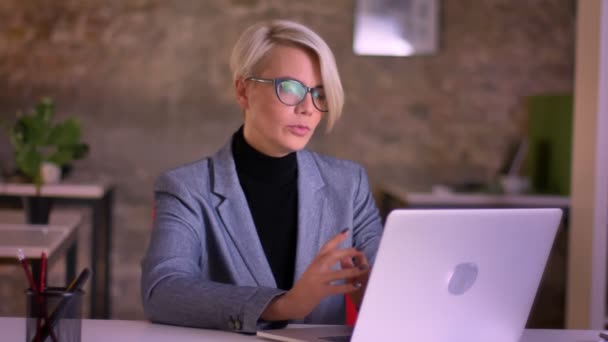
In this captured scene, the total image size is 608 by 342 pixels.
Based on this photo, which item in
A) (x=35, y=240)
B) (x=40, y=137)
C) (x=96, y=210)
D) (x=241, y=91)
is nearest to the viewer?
(x=241, y=91)

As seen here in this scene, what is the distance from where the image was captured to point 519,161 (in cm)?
568

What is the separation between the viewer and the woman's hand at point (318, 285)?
65.0 inches

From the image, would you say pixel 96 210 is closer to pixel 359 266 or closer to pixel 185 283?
pixel 185 283

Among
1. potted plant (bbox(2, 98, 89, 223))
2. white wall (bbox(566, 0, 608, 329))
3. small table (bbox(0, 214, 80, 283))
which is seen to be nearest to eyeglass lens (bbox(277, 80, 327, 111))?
small table (bbox(0, 214, 80, 283))

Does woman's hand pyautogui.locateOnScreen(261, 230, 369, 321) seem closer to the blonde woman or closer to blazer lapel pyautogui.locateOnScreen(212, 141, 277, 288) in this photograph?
the blonde woman

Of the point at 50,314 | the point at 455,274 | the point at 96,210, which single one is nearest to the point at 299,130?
the point at 455,274

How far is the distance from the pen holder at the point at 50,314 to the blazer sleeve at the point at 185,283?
0.34 metres

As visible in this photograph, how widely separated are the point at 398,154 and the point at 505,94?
0.79 metres

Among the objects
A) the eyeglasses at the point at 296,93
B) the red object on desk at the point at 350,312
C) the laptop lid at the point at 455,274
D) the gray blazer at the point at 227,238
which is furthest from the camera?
the red object on desk at the point at 350,312

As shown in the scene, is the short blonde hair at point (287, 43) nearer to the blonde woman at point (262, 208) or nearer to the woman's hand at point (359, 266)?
the blonde woman at point (262, 208)

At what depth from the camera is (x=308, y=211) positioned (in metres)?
2.28

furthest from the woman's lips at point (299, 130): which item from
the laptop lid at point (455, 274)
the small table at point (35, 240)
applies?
the small table at point (35, 240)

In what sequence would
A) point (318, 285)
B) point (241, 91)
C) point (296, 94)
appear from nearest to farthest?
1. point (318, 285)
2. point (296, 94)
3. point (241, 91)

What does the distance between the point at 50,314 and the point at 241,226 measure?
671mm
